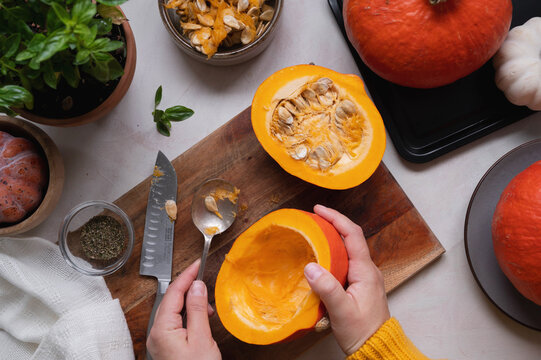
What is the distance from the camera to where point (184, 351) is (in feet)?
3.25

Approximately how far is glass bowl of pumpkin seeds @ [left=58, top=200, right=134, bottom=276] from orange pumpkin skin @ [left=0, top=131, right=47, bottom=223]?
0.39ft

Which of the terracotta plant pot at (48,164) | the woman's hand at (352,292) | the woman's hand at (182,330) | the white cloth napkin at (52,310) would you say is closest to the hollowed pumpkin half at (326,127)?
the woman's hand at (352,292)

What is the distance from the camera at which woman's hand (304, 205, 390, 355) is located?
0.91 metres

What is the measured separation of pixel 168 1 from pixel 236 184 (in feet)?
1.55

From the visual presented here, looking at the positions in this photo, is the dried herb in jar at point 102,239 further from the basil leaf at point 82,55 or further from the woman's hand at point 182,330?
the basil leaf at point 82,55

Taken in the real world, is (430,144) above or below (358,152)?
below

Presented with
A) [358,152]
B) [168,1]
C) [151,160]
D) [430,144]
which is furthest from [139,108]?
[430,144]

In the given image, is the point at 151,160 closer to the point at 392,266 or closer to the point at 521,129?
the point at 392,266

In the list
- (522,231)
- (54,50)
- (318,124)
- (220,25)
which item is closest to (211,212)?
(318,124)

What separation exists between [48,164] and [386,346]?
0.87 meters

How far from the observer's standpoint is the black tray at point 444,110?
1.16 metres

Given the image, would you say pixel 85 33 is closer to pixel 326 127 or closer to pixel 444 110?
pixel 326 127

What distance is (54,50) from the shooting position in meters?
0.67

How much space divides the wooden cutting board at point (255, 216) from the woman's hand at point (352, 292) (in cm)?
9
